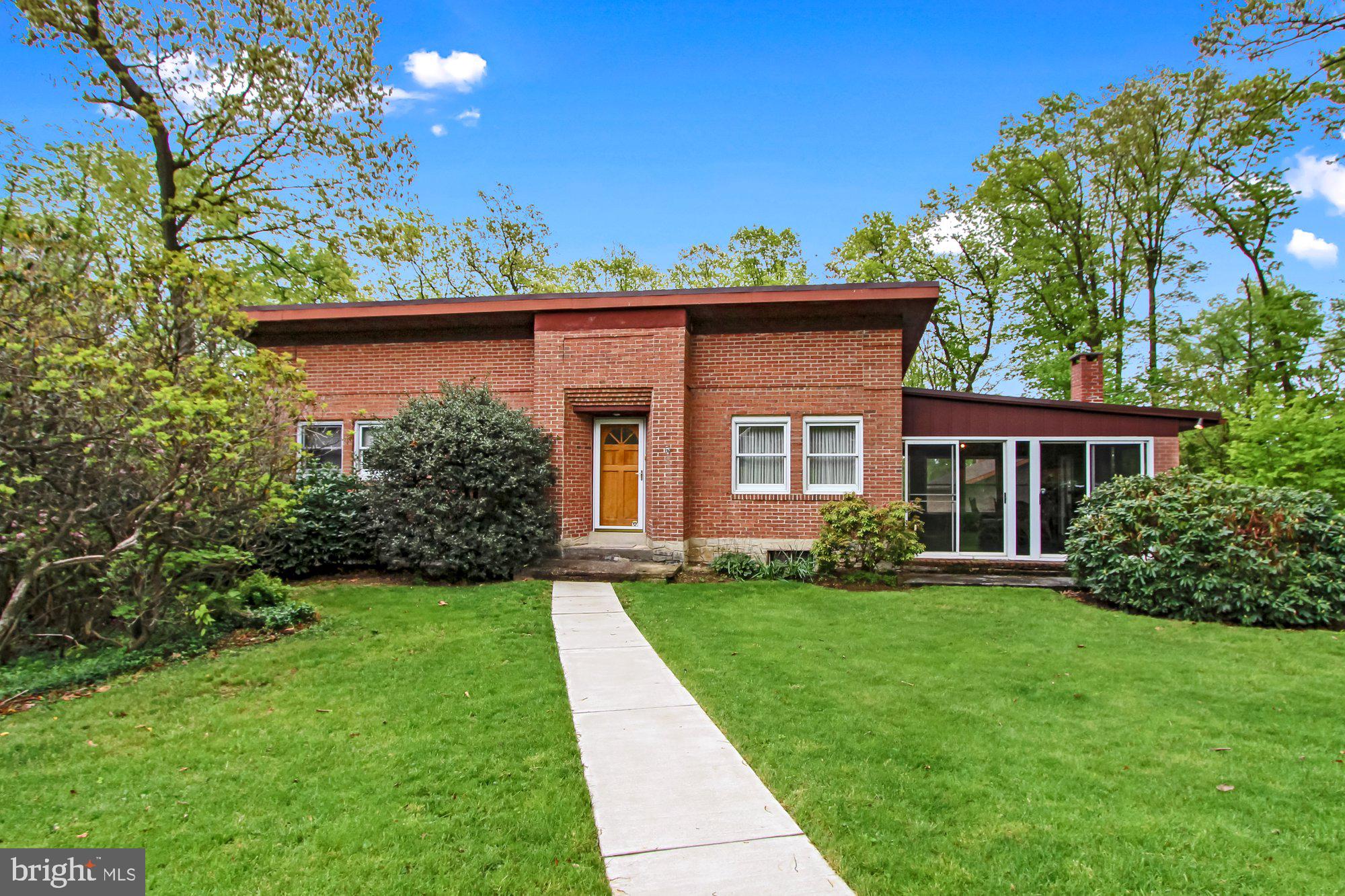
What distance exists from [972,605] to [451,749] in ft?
22.8

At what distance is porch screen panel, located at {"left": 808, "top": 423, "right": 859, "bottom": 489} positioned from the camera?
1134 centimetres

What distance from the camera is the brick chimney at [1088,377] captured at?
514 inches

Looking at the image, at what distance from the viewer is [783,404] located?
11.4 meters

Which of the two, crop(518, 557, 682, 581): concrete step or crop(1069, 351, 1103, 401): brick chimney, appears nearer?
crop(518, 557, 682, 581): concrete step

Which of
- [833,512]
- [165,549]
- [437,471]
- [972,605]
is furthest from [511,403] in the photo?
[972,605]

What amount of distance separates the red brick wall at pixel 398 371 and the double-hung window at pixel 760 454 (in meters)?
3.82

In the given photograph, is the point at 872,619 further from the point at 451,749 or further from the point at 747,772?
the point at 451,749

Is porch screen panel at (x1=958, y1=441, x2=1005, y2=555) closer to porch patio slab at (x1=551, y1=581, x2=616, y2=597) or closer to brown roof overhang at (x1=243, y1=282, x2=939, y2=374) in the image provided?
brown roof overhang at (x1=243, y1=282, x2=939, y2=374)

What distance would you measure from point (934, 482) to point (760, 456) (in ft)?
10.1

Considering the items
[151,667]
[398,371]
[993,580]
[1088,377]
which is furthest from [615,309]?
[1088,377]

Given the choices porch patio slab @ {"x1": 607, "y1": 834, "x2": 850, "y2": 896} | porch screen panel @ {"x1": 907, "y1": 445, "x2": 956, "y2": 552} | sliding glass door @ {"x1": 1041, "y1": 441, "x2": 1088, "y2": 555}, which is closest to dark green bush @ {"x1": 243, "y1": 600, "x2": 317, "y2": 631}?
porch patio slab @ {"x1": 607, "y1": 834, "x2": 850, "y2": 896}

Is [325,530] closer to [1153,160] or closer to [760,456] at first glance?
[760,456]

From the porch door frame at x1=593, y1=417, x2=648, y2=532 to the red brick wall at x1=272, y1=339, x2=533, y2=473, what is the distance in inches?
54.7

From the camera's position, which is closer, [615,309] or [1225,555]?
[1225,555]
